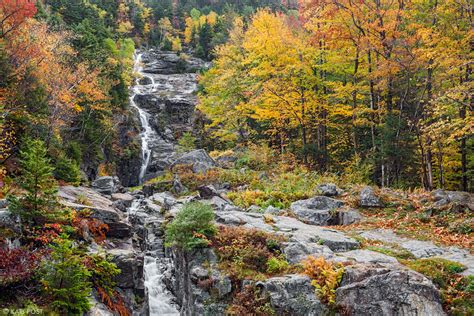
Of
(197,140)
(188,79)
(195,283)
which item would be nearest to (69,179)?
(195,283)

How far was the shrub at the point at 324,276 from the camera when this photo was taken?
311 inches

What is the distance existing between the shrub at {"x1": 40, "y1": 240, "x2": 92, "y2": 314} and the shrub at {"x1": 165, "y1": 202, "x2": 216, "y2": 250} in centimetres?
373

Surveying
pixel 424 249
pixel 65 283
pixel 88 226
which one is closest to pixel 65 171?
pixel 88 226

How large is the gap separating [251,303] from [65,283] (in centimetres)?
408

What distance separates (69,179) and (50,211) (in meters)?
8.85

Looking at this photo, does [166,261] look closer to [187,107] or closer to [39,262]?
[39,262]

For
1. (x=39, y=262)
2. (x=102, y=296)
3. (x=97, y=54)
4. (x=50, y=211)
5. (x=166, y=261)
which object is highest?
(x=97, y=54)

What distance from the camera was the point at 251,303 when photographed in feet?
27.8

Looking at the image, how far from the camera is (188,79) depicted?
57219mm

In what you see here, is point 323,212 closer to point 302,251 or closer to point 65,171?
point 302,251

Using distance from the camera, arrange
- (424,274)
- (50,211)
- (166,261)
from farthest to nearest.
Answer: (166,261)
(50,211)
(424,274)

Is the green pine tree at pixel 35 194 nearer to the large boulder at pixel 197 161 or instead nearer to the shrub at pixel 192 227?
the shrub at pixel 192 227

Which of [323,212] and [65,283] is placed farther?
[323,212]

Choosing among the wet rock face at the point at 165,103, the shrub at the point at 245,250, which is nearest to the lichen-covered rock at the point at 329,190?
the shrub at the point at 245,250
